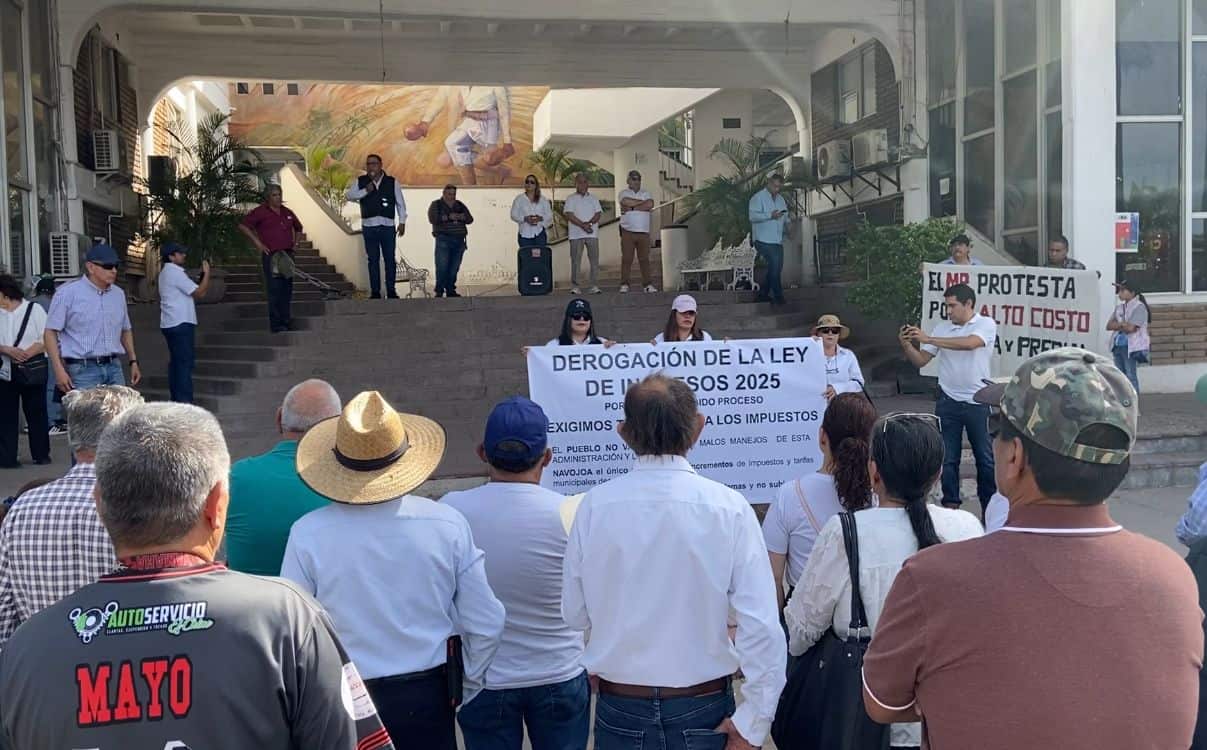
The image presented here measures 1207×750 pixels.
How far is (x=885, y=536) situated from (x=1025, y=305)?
21.9 ft

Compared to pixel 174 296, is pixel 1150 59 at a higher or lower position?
higher

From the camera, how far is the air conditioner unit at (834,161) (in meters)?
16.5

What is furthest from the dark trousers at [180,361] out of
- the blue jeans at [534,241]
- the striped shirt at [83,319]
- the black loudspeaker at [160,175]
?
the blue jeans at [534,241]

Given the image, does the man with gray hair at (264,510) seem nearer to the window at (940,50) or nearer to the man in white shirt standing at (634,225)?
the man in white shirt standing at (634,225)

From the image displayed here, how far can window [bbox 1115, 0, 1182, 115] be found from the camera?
1220cm

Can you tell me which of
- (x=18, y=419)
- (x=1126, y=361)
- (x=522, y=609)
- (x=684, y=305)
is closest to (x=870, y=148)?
(x=1126, y=361)

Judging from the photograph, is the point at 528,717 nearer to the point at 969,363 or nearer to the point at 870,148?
the point at 969,363

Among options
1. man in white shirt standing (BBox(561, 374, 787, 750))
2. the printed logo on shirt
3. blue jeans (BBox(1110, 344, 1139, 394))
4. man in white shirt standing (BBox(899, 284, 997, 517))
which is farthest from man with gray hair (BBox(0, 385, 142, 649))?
blue jeans (BBox(1110, 344, 1139, 394))

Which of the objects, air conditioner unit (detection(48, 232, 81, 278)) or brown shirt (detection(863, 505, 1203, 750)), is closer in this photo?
brown shirt (detection(863, 505, 1203, 750))

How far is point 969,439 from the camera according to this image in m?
7.49

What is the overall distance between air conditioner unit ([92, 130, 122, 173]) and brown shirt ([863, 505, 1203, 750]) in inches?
584

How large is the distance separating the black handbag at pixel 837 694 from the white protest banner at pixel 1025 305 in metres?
5.37

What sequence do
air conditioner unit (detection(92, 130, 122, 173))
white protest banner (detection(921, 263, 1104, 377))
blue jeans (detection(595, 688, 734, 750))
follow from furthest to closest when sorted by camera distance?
air conditioner unit (detection(92, 130, 122, 173)) → white protest banner (detection(921, 263, 1104, 377)) → blue jeans (detection(595, 688, 734, 750))

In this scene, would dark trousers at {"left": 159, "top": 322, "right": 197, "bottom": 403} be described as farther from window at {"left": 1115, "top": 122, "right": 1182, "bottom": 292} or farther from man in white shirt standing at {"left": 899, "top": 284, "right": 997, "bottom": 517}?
window at {"left": 1115, "top": 122, "right": 1182, "bottom": 292}
